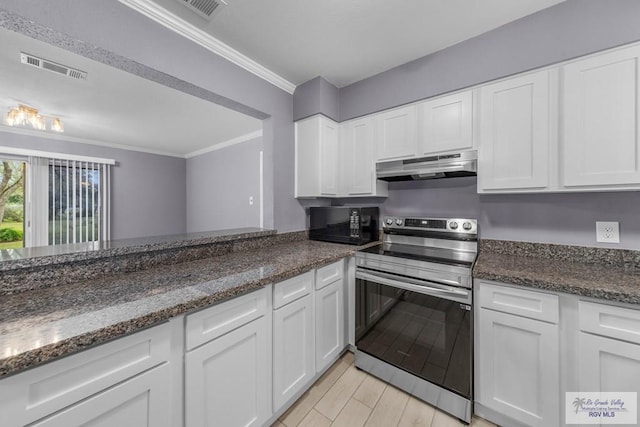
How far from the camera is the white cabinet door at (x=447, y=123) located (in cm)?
175

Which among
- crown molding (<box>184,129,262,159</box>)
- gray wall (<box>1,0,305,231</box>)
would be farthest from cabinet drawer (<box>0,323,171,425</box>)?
crown molding (<box>184,129,262,159</box>)

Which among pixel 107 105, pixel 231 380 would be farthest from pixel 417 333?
pixel 107 105

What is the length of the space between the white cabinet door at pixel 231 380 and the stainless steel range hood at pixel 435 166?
4.82 ft

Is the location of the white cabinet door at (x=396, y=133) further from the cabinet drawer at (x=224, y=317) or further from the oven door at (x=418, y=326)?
the cabinet drawer at (x=224, y=317)

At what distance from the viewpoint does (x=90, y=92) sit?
7.94ft

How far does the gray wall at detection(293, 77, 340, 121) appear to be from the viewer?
225 centimetres

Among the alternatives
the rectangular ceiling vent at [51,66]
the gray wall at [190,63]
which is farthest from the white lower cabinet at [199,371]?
the rectangular ceiling vent at [51,66]

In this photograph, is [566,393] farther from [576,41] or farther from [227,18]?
[227,18]

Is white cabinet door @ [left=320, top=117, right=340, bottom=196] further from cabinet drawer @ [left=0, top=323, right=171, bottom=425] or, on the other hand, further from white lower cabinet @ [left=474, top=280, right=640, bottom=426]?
cabinet drawer @ [left=0, top=323, right=171, bottom=425]

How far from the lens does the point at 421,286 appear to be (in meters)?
1.52

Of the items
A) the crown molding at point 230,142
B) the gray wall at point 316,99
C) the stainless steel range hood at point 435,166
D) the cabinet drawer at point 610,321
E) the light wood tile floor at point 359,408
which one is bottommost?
the light wood tile floor at point 359,408

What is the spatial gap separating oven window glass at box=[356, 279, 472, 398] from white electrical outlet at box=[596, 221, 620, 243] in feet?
3.28

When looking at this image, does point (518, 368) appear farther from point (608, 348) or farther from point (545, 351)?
point (608, 348)

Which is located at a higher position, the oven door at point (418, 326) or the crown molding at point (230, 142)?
the crown molding at point (230, 142)
